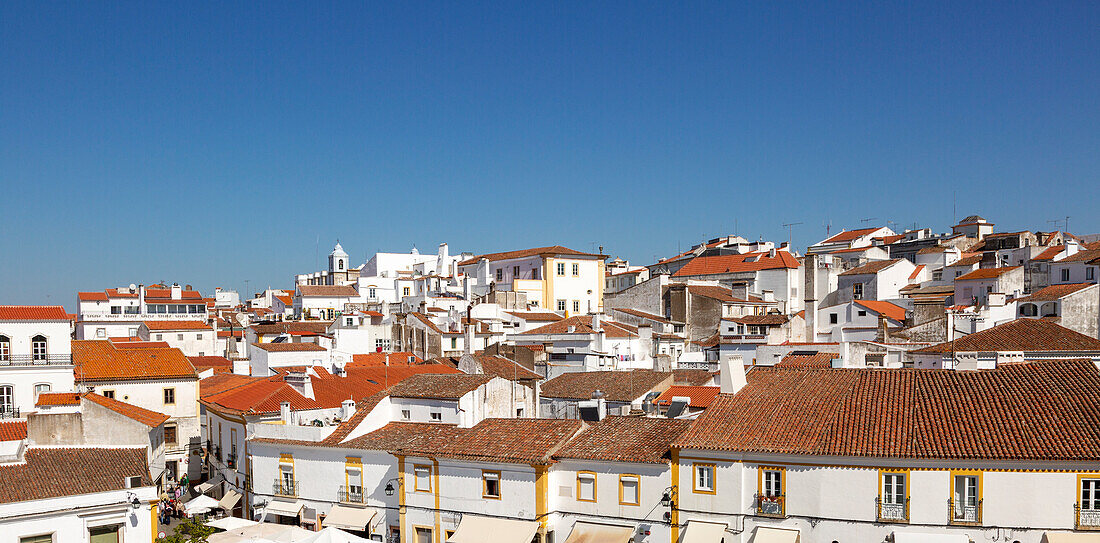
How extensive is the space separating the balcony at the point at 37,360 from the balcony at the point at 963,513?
35636mm

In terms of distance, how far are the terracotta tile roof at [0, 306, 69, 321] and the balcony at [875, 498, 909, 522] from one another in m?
34.6

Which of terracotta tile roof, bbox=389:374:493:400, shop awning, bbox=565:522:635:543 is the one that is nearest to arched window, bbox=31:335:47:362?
terracotta tile roof, bbox=389:374:493:400

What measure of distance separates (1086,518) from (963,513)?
2.73 meters

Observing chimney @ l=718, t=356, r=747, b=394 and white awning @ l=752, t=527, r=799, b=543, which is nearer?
white awning @ l=752, t=527, r=799, b=543

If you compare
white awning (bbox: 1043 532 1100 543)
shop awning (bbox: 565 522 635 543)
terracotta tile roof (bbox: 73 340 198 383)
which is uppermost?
terracotta tile roof (bbox: 73 340 198 383)

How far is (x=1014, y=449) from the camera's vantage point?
21.9 metres

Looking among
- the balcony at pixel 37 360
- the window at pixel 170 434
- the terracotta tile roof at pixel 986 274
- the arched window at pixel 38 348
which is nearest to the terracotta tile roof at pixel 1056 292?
the terracotta tile roof at pixel 986 274

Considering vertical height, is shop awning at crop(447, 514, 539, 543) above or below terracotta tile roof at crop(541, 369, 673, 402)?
below

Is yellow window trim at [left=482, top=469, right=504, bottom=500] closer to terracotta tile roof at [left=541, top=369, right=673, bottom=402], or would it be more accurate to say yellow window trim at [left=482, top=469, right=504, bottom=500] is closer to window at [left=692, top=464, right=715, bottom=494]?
window at [left=692, top=464, right=715, bottom=494]

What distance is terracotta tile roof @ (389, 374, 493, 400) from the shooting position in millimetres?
32500

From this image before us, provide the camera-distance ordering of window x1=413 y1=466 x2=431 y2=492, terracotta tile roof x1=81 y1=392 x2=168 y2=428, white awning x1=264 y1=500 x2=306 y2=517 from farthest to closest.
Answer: terracotta tile roof x1=81 y1=392 x2=168 y2=428 < white awning x1=264 y1=500 x2=306 y2=517 < window x1=413 y1=466 x2=431 y2=492

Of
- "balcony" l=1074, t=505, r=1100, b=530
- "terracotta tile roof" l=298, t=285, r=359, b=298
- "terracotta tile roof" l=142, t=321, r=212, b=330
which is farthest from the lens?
"terracotta tile roof" l=298, t=285, r=359, b=298

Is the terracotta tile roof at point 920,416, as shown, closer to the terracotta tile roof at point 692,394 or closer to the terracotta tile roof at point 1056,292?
the terracotta tile roof at point 692,394

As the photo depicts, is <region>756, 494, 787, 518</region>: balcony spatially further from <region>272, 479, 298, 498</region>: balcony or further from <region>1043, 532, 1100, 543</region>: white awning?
<region>272, 479, 298, 498</region>: balcony
